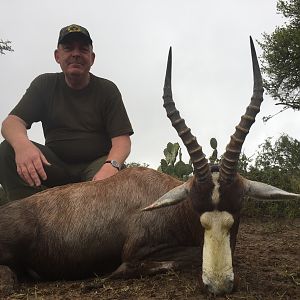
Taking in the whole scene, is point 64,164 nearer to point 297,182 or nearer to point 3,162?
point 3,162

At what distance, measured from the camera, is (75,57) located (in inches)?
248

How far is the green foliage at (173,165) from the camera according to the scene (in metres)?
10.3

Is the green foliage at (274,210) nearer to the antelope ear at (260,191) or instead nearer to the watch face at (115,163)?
the watch face at (115,163)

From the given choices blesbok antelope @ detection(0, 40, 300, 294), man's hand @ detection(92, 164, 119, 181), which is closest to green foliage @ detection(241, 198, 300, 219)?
man's hand @ detection(92, 164, 119, 181)

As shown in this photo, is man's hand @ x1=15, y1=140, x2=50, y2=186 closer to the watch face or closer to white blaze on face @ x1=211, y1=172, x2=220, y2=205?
the watch face

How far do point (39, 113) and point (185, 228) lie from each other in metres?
2.80

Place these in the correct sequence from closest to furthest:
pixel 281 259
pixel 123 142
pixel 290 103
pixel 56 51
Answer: pixel 281 259, pixel 123 142, pixel 56 51, pixel 290 103

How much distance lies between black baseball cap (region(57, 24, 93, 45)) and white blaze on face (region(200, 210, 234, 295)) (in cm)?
338

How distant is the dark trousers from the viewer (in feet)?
20.3

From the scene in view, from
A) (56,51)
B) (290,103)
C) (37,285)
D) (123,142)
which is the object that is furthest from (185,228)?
(290,103)

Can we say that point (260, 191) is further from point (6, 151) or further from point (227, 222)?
point (6, 151)

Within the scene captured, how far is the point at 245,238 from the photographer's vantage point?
695cm

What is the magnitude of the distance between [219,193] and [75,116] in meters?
2.94

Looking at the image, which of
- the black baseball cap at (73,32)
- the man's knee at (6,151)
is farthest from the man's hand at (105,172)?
the black baseball cap at (73,32)
